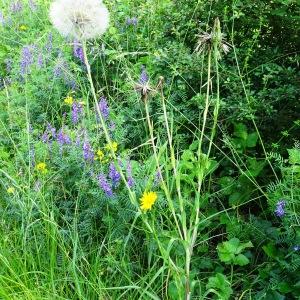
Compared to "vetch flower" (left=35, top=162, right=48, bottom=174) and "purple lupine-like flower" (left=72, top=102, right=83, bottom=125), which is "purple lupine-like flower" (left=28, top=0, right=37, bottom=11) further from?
"vetch flower" (left=35, top=162, right=48, bottom=174)

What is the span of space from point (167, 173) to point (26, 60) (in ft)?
6.02

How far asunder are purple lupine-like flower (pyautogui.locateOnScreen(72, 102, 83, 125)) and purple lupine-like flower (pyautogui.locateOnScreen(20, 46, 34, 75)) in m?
0.66

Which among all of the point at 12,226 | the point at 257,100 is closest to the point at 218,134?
the point at 257,100

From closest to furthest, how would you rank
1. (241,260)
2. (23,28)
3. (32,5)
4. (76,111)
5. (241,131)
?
(241,260) < (241,131) < (76,111) < (23,28) < (32,5)

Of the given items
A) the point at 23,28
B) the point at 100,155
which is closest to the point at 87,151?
the point at 100,155

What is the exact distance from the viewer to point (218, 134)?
286 cm

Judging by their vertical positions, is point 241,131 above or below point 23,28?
below

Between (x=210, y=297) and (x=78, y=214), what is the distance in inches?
28.1

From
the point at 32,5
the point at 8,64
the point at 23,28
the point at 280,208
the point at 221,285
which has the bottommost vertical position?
the point at 221,285

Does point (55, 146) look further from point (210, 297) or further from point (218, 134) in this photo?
point (210, 297)

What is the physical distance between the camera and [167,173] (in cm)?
206

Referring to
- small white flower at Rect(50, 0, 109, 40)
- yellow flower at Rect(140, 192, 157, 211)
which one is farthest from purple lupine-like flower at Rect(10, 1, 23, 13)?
yellow flower at Rect(140, 192, 157, 211)

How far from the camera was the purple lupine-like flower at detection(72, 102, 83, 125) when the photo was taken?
2.89 metres

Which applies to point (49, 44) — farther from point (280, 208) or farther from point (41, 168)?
point (280, 208)
